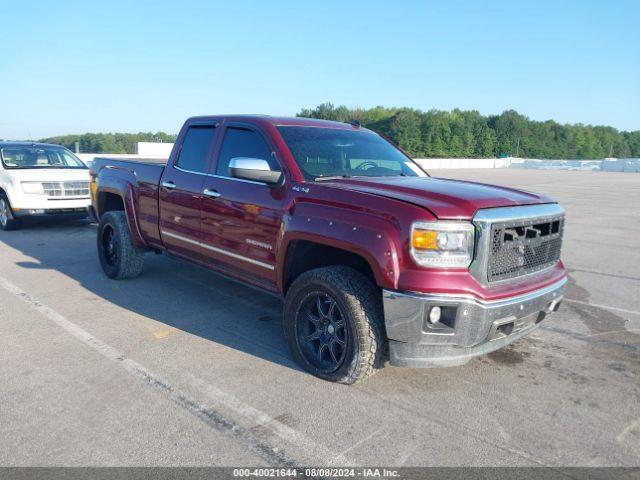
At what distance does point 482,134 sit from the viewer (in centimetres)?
11650

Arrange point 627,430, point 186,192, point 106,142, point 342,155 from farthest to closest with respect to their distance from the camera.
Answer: point 106,142 → point 186,192 → point 342,155 → point 627,430

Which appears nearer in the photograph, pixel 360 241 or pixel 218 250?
pixel 360 241

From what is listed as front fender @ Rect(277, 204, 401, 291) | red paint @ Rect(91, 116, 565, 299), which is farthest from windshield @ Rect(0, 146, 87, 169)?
front fender @ Rect(277, 204, 401, 291)

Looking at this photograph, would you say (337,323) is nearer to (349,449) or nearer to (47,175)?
(349,449)

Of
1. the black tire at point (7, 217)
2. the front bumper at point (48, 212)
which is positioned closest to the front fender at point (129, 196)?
the front bumper at point (48, 212)

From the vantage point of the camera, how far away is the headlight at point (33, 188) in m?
9.91

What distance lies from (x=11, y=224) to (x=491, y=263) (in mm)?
9846

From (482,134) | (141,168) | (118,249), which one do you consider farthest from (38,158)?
(482,134)

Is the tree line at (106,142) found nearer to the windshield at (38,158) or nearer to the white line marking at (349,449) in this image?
the windshield at (38,158)

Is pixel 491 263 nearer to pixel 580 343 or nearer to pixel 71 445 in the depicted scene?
pixel 580 343

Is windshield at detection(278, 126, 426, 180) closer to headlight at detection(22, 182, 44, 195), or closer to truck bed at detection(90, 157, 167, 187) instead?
truck bed at detection(90, 157, 167, 187)

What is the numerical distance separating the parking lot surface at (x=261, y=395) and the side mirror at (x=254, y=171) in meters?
1.43

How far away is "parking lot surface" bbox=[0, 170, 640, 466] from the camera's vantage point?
291 cm

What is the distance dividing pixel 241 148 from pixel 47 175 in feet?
23.4
